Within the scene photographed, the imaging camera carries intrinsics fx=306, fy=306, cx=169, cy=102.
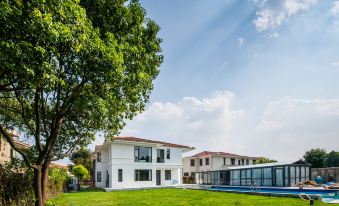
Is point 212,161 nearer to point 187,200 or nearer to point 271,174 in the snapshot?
point 271,174

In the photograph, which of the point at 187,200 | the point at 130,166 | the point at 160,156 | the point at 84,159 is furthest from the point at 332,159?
the point at 187,200

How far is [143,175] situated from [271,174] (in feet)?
51.3

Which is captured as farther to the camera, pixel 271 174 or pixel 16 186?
pixel 271 174

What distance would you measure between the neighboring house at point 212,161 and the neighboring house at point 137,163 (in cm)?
1303

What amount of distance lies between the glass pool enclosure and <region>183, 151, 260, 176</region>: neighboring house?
36.8 feet

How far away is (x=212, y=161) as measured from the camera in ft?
182

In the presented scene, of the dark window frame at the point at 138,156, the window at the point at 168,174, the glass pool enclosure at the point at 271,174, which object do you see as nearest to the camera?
the glass pool enclosure at the point at 271,174

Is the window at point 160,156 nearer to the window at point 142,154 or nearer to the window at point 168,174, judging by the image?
the window at point 142,154

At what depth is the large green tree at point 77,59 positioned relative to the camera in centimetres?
770

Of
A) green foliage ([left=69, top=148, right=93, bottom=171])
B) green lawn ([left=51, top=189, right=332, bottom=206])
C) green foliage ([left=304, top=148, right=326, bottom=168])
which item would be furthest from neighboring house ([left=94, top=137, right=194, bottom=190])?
green foliage ([left=304, top=148, right=326, bottom=168])

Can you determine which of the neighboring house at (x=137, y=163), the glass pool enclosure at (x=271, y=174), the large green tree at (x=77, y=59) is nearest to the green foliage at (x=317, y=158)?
the glass pool enclosure at (x=271, y=174)

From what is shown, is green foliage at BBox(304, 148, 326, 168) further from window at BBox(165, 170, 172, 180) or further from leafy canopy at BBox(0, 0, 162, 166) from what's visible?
leafy canopy at BBox(0, 0, 162, 166)

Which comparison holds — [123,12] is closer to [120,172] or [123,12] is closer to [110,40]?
[110,40]

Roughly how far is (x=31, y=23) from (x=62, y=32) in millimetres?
742
